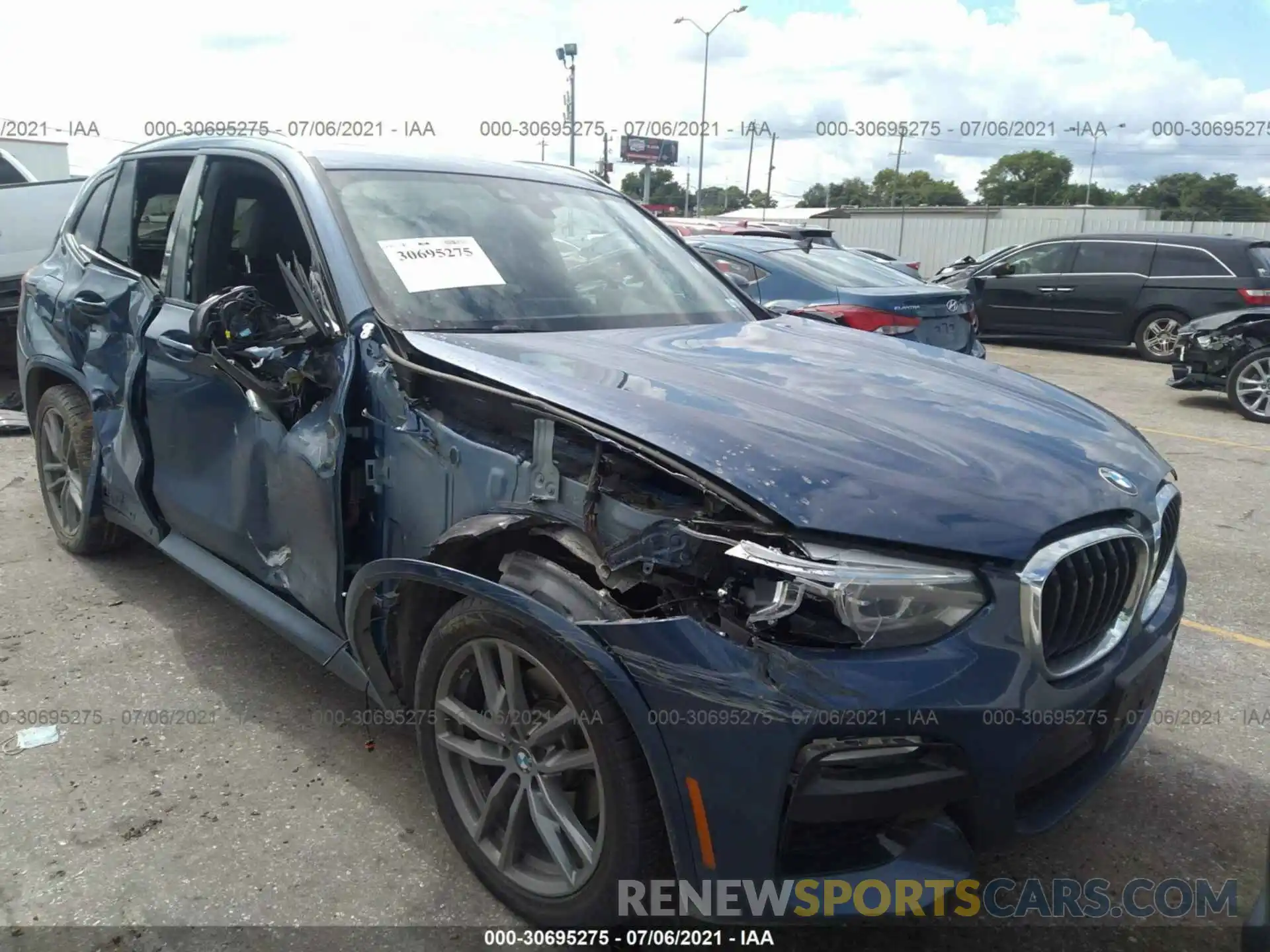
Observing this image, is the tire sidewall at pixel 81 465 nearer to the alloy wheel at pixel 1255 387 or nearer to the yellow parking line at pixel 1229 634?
the yellow parking line at pixel 1229 634

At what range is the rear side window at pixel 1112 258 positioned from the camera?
1270cm

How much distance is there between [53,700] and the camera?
3432 millimetres

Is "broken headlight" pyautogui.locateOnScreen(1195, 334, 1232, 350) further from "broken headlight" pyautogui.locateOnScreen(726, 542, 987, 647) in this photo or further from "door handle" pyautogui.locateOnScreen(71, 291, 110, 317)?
"door handle" pyautogui.locateOnScreen(71, 291, 110, 317)

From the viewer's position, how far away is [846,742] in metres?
1.83

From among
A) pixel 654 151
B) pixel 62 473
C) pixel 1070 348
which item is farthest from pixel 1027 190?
pixel 62 473

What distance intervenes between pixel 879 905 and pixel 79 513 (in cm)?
406

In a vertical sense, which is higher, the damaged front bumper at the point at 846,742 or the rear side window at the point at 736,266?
the rear side window at the point at 736,266

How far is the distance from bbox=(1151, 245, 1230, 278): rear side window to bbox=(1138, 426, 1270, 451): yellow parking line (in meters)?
5.04

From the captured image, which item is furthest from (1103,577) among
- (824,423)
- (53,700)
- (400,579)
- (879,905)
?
(53,700)

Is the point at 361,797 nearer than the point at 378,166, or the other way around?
the point at 361,797

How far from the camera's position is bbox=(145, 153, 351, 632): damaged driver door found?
9.09 ft

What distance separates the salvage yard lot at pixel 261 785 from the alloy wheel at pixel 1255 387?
513 centimetres

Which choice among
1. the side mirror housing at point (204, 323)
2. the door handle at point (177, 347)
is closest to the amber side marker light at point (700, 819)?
the side mirror housing at point (204, 323)

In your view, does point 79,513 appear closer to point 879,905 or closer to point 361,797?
point 361,797
